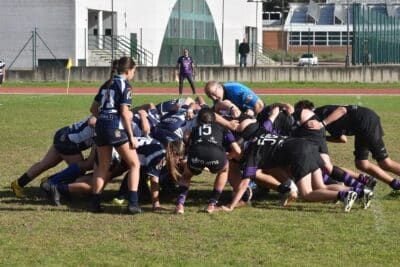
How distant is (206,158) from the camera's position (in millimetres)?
10266

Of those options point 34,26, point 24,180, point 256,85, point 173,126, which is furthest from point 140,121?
point 34,26

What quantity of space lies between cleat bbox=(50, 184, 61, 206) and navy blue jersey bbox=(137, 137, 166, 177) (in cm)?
114

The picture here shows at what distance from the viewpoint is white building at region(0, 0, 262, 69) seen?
174 ft

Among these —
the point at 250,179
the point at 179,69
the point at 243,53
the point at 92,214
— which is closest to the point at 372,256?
the point at 250,179

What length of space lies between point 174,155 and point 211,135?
1.74 feet

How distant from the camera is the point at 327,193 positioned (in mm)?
10414

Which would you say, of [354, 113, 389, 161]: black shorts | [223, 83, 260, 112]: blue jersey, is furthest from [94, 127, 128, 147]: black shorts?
[354, 113, 389, 161]: black shorts

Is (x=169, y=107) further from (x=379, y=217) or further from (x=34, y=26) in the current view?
(x=34, y=26)

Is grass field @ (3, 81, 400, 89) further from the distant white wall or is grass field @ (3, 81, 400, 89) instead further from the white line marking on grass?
the white line marking on grass

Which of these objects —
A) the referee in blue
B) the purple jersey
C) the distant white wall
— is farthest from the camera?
the distant white wall

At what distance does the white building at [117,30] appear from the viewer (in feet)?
174

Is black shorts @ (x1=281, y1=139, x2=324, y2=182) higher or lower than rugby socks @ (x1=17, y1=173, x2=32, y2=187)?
higher

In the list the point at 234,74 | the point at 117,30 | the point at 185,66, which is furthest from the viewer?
the point at 117,30

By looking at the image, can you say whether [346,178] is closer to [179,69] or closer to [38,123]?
[38,123]
